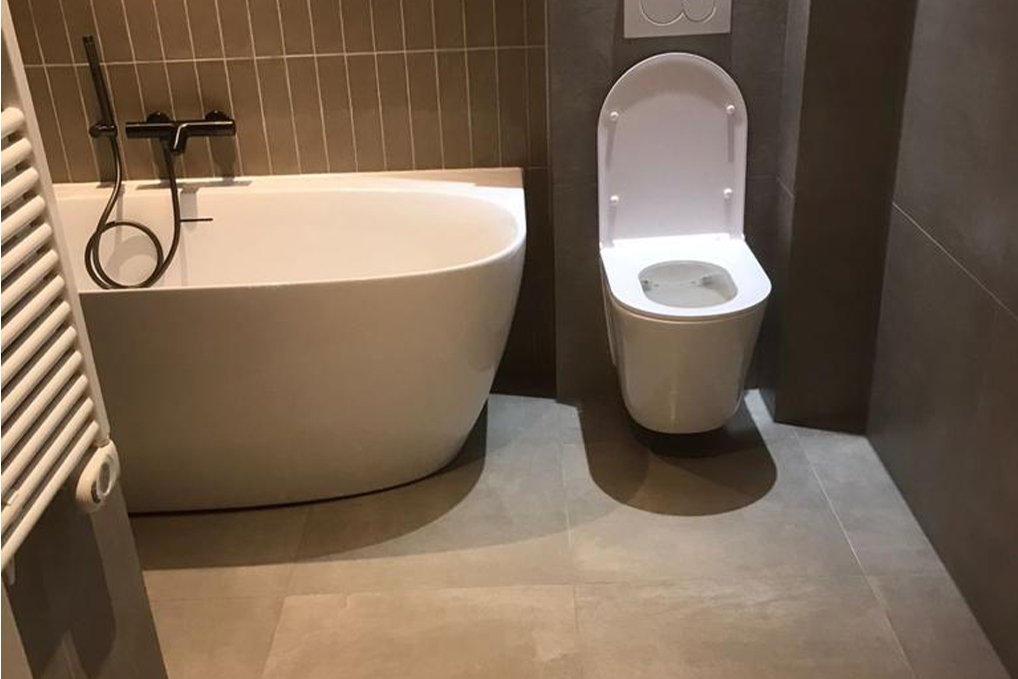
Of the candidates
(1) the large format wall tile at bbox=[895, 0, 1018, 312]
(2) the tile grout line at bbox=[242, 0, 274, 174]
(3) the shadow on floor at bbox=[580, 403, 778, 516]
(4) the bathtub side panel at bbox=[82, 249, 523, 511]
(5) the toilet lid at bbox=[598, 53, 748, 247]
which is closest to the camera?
(1) the large format wall tile at bbox=[895, 0, 1018, 312]

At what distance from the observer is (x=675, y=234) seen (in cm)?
286

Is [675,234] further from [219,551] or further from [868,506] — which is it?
[219,551]

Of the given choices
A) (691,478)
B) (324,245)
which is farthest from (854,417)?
(324,245)

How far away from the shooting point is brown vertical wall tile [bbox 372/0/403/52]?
2.79m

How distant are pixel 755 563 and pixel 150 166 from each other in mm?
1972

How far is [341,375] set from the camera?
238cm

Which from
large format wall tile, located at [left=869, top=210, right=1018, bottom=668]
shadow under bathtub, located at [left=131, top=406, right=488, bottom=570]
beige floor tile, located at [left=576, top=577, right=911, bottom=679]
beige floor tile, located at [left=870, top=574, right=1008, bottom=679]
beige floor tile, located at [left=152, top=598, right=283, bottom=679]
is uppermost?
large format wall tile, located at [left=869, top=210, right=1018, bottom=668]

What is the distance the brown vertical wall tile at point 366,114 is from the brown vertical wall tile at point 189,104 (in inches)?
16.8

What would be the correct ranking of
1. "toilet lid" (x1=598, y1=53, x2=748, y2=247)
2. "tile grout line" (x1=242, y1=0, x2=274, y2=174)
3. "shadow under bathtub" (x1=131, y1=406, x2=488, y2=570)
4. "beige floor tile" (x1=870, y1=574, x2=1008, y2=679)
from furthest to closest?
1. "tile grout line" (x1=242, y1=0, x2=274, y2=174)
2. "toilet lid" (x1=598, y1=53, x2=748, y2=247)
3. "shadow under bathtub" (x1=131, y1=406, x2=488, y2=570)
4. "beige floor tile" (x1=870, y1=574, x2=1008, y2=679)

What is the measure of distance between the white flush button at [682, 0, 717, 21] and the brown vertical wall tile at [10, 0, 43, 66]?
1.73 metres

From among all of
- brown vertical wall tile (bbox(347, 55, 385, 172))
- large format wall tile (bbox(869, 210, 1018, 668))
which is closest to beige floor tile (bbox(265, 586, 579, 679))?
large format wall tile (bbox(869, 210, 1018, 668))

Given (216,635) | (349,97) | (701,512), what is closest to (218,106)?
(349,97)

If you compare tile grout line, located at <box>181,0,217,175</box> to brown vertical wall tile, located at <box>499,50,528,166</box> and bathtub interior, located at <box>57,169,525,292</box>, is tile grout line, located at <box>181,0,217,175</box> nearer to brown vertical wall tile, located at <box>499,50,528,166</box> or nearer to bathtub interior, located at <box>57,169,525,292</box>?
bathtub interior, located at <box>57,169,525,292</box>

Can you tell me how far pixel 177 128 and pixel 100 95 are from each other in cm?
21
